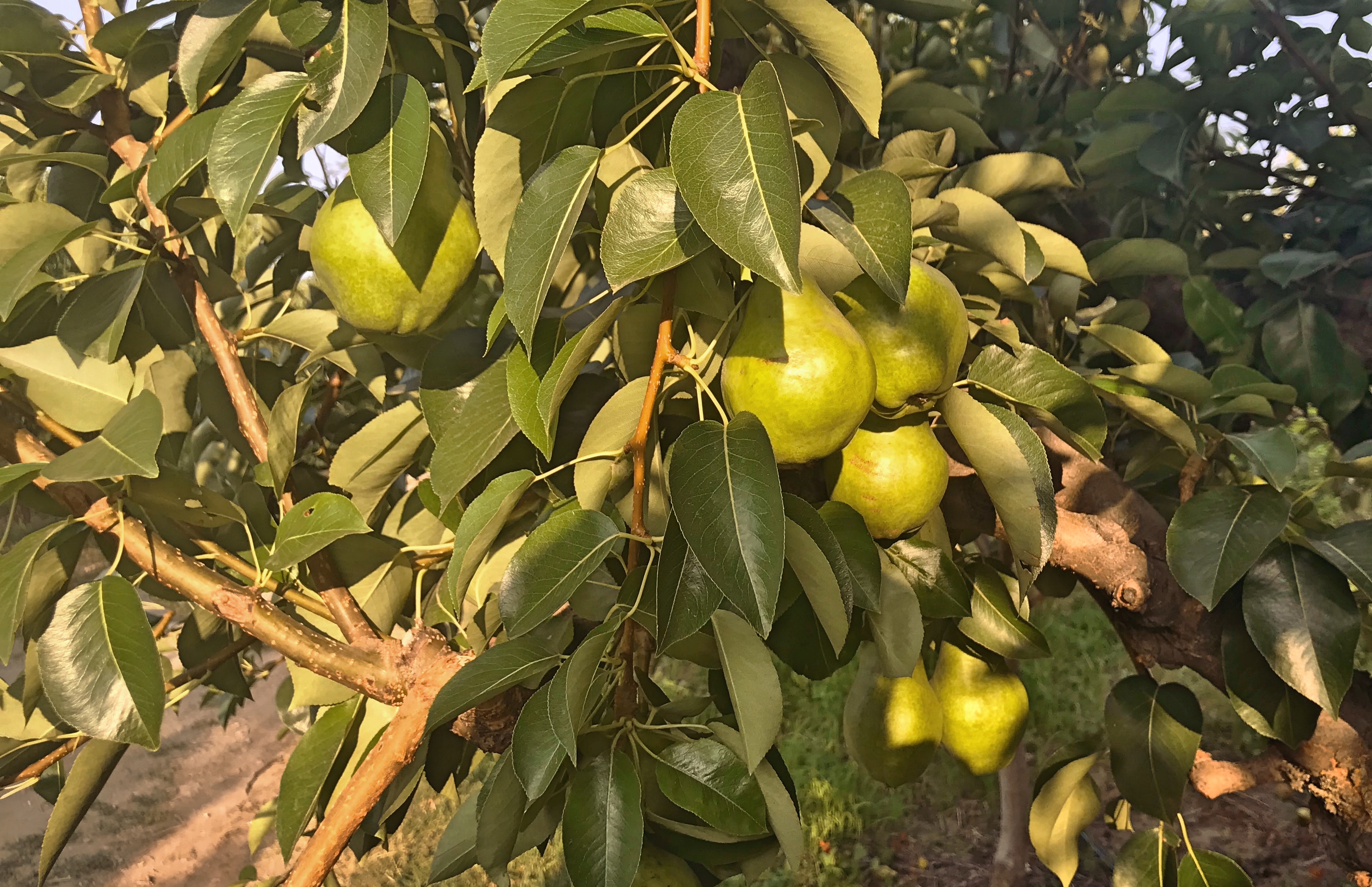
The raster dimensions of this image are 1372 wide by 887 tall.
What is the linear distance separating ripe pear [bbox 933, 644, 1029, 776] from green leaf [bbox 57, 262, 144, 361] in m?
0.93

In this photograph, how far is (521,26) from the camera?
458mm

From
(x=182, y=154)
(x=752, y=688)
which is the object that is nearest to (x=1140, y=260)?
(x=752, y=688)

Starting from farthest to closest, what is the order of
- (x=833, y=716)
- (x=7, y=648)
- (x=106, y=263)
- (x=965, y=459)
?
(x=833, y=716) < (x=106, y=263) < (x=965, y=459) < (x=7, y=648)

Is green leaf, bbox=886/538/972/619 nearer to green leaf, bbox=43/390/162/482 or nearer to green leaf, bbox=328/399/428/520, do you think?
green leaf, bbox=328/399/428/520

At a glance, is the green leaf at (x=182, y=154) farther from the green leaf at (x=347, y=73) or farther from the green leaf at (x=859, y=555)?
the green leaf at (x=859, y=555)

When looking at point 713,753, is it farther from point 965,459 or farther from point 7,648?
point 7,648

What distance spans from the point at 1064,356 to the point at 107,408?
115 centimetres

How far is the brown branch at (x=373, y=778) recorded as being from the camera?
678 mm

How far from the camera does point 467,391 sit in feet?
2.50

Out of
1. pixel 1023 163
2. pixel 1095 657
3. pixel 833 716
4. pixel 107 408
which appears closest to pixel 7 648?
pixel 107 408

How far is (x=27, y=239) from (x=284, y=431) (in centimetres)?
33

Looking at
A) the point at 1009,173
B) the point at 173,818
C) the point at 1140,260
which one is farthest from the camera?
the point at 173,818

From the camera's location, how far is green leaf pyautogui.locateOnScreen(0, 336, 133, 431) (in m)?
0.86

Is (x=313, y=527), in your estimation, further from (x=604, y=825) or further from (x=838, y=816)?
(x=838, y=816)
